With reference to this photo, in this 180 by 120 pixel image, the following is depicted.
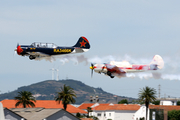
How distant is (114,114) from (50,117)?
4561 inches

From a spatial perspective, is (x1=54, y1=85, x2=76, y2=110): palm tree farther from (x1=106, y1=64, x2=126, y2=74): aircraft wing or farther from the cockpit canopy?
(x1=106, y1=64, x2=126, y2=74): aircraft wing

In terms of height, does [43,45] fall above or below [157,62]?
above

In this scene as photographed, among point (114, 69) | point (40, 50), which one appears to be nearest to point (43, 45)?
point (40, 50)

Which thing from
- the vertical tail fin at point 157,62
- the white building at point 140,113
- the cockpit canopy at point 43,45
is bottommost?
the white building at point 140,113

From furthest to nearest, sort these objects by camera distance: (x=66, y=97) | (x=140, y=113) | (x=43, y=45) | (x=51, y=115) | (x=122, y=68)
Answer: (x=140, y=113), (x=66, y=97), (x=51, y=115), (x=43, y=45), (x=122, y=68)

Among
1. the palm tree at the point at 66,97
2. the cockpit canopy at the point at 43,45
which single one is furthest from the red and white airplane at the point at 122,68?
the palm tree at the point at 66,97

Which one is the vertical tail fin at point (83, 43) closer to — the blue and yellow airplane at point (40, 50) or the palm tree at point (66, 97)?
the blue and yellow airplane at point (40, 50)

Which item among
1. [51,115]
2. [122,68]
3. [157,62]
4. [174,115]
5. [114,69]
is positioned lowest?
[174,115]

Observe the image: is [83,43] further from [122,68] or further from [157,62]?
[157,62]

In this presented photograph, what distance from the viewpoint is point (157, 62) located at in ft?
228

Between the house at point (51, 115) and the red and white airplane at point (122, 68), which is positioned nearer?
the red and white airplane at point (122, 68)

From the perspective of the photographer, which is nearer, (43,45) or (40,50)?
(40,50)

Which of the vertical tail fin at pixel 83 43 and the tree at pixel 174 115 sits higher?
the vertical tail fin at pixel 83 43

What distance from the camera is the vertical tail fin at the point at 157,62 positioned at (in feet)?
226
